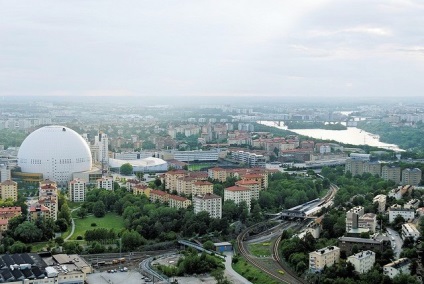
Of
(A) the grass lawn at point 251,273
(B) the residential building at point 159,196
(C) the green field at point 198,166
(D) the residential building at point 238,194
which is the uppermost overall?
(D) the residential building at point 238,194

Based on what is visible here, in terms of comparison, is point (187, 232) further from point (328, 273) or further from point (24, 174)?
A: point (24, 174)

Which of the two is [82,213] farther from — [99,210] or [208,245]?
[208,245]

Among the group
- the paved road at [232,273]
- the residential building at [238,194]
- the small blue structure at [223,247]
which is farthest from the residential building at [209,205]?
the paved road at [232,273]

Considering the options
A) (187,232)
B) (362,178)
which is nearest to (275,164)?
(362,178)

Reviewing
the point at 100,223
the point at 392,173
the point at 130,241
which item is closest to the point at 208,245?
the point at 130,241

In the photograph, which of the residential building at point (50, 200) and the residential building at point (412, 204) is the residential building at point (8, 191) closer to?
the residential building at point (50, 200)
